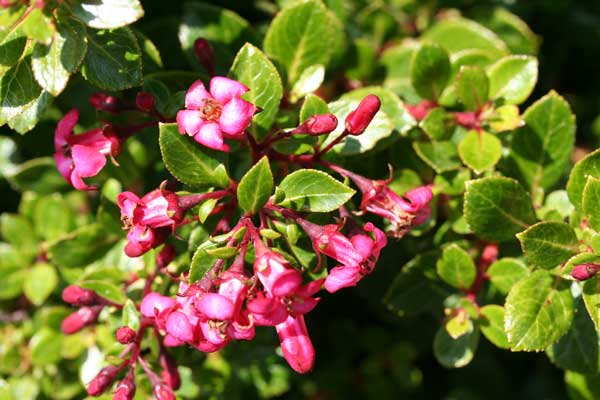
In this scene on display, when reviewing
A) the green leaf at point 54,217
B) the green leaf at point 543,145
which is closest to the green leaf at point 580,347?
the green leaf at point 543,145

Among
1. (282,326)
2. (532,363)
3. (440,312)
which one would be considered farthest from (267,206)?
(532,363)

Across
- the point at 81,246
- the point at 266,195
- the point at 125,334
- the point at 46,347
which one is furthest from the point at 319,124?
the point at 46,347

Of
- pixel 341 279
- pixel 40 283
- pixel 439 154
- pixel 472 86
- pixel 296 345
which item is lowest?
pixel 40 283

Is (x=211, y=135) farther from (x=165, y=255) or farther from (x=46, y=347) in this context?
(x=46, y=347)

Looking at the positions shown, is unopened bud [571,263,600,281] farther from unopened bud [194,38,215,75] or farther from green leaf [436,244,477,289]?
unopened bud [194,38,215,75]

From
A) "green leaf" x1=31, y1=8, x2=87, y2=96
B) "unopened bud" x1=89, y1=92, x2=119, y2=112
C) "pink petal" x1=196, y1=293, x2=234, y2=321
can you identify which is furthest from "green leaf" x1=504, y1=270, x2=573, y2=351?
"green leaf" x1=31, y1=8, x2=87, y2=96

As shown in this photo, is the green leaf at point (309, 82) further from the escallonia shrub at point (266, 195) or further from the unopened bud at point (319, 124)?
the unopened bud at point (319, 124)

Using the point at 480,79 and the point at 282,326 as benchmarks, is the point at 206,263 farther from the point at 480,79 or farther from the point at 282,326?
the point at 480,79
